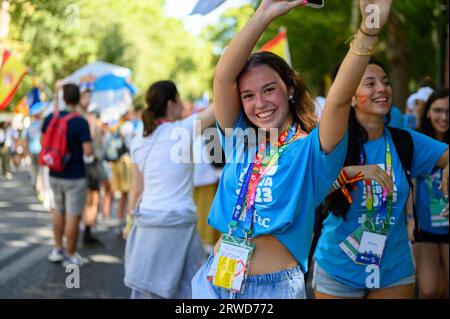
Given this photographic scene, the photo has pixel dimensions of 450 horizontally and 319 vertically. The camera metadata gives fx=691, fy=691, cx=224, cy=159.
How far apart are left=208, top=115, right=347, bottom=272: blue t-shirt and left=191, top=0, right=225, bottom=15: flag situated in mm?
640

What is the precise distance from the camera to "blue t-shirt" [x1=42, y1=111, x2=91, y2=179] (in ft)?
25.3

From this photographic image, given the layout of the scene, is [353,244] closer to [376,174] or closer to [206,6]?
[376,174]

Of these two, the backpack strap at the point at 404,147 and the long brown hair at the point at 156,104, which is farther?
the long brown hair at the point at 156,104

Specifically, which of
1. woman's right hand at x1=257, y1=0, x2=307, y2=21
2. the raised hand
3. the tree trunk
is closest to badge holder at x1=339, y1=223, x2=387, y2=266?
woman's right hand at x1=257, y1=0, x2=307, y2=21

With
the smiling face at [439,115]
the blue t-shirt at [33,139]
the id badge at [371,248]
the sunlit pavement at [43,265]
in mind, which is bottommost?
the sunlit pavement at [43,265]

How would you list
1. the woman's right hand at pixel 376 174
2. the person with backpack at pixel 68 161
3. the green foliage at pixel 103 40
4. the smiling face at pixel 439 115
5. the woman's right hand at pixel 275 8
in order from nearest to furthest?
A: the woman's right hand at pixel 275 8 → the woman's right hand at pixel 376 174 → the smiling face at pixel 439 115 → the person with backpack at pixel 68 161 → the green foliage at pixel 103 40

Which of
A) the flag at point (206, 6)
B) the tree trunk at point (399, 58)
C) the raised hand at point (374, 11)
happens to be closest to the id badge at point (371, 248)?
the flag at point (206, 6)

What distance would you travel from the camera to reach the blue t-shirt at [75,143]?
7.73 metres

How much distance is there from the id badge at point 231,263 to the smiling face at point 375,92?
1385 mm

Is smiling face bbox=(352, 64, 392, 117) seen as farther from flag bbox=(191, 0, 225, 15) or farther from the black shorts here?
the black shorts

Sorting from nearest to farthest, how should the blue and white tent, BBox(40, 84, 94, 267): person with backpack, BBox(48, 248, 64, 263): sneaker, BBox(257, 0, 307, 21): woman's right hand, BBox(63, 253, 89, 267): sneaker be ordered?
1. BBox(257, 0, 307, 21): woman's right hand
2. BBox(40, 84, 94, 267): person with backpack
3. BBox(63, 253, 89, 267): sneaker
4. BBox(48, 248, 64, 263): sneaker
5. the blue and white tent

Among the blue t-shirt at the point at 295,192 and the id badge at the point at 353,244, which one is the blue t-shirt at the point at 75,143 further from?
the blue t-shirt at the point at 295,192

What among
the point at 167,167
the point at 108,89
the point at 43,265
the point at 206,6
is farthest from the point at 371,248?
the point at 108,89
